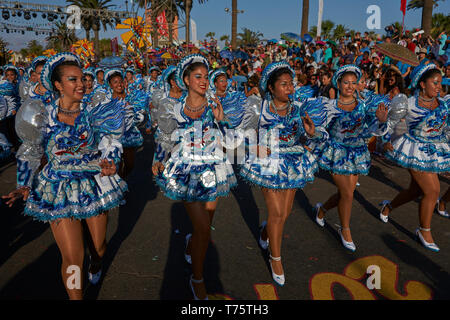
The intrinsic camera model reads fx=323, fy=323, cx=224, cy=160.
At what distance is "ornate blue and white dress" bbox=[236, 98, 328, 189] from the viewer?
3.27m

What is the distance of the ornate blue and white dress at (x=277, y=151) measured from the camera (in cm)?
327

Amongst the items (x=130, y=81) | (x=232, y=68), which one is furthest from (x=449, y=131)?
(x=232, y=68)

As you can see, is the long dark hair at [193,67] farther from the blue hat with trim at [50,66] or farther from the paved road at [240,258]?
the paved road at [240,258]

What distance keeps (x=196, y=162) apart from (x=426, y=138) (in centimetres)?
304

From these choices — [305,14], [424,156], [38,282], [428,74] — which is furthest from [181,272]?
[305,14]

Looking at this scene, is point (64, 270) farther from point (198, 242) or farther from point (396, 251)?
point (396, 251)

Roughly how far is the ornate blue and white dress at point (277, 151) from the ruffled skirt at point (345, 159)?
2.20ft

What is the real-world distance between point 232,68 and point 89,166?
12772 millimetres

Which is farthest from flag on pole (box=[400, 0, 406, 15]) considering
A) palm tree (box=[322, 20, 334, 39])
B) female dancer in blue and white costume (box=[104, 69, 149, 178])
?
palm tree (box=[322, 20, 334, 39])

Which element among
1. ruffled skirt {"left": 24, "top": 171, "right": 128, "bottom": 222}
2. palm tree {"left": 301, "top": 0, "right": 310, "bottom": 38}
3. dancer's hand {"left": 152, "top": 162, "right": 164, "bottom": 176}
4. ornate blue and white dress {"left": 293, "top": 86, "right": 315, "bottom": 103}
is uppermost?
palm tree {"left": 301, "top": 0, "right": 310, "bottom": 38}

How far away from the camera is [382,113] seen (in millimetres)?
3789

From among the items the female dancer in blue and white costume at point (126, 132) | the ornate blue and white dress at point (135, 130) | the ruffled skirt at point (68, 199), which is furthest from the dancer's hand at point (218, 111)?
the female dancer in blue and white costume at point (126, 132)

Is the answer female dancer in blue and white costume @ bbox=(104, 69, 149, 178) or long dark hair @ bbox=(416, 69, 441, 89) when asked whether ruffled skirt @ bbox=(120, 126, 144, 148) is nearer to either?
female dancer in blue and white costume @ bbox=(104, 69, 149, 178)

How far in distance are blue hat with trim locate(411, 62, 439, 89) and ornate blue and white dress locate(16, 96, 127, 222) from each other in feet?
12.3
